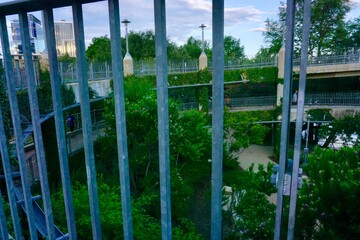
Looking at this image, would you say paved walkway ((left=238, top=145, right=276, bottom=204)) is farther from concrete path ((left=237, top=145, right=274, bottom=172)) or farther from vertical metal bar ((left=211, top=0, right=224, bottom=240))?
vertical metal bar ((left=211, top=0, right=224, bottom=240))

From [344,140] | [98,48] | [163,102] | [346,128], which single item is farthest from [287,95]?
[98,48]

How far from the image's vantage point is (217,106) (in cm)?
120

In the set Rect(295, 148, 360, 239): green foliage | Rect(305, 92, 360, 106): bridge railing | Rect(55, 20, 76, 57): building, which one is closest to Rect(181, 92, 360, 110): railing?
Rect(305, 92, 360, 106): bridge railing

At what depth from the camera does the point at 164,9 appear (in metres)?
1.21

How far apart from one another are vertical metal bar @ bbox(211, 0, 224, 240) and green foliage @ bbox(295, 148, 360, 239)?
264 cm

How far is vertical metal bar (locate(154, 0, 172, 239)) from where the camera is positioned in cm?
121

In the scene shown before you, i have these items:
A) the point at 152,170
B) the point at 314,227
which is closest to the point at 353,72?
the point at 152,170

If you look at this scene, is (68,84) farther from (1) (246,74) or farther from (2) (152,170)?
(1) (246,74)

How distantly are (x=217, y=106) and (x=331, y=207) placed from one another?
3353mm

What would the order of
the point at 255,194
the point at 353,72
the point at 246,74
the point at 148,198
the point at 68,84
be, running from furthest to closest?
the point at 246,74
the point at 353,72
the point at 68,84
the point at 148,198
the point at 255,194

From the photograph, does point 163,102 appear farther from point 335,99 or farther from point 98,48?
point 98,48

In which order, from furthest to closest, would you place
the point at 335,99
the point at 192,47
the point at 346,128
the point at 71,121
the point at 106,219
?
the point at 192,47 < the point at 335,99 < the point at 346,128 < the point at 71,121 < the point at 106,219

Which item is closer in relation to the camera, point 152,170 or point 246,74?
point 152,170

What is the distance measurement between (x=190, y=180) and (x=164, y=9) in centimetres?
1230
